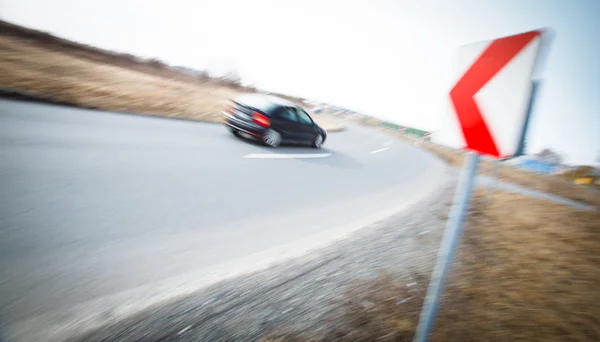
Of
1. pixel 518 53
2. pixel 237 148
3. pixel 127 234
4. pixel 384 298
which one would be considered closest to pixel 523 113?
pixel 518 53

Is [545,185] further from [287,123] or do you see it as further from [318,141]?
[287,123]

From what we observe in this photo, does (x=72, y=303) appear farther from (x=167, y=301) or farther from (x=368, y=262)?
(x=368, y=262)

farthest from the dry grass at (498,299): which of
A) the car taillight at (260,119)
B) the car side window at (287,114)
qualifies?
the car side window at (287,114)

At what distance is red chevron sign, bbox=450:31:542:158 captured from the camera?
1.48 metres

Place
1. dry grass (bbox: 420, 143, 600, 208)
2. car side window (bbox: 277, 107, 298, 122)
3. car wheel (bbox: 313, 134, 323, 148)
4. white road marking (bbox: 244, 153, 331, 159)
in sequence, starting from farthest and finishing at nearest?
dry grass (bbox: 420, 143, 600, 208) < car wheel (bbox: 313, 134, 323, 148) < car side window (bbox: 277, 107, 298, 122) < white road marking (bbox: 244, 153, 331, 159)

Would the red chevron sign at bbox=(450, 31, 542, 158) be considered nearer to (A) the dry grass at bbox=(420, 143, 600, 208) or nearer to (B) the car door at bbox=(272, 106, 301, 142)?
(B) the car door at bbox=(272, 106, 301, 142)

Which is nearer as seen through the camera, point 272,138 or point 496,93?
point 496,93

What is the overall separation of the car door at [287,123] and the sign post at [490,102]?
260 inches

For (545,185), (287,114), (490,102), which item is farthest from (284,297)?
(545,185)

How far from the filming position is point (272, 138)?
8.16 m

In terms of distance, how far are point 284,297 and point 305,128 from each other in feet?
25.0

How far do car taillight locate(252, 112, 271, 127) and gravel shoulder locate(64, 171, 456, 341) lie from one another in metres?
4.92

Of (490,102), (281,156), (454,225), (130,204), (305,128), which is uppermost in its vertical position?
(490,102)

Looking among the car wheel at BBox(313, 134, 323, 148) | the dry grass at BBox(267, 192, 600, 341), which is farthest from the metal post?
the car wheel at BBox(313, 134, 323, 148)
